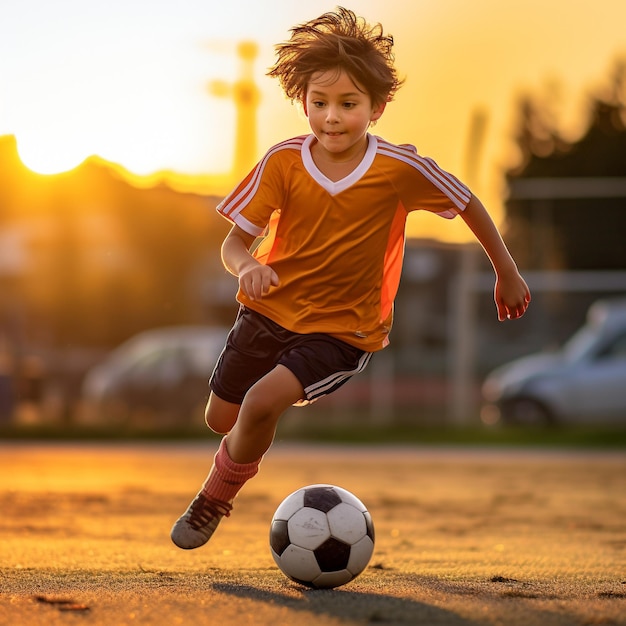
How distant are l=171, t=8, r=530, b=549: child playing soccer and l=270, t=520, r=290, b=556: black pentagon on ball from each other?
214 mm

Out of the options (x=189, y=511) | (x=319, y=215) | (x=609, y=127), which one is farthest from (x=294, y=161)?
(x=609, y=127)

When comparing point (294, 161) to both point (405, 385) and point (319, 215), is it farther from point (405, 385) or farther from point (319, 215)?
point (405, 385)

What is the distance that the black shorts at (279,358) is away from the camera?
448 centimetres

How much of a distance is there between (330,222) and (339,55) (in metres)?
0.55

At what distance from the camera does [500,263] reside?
4.77m

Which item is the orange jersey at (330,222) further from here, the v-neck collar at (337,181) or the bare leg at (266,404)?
the bare leg at (266,404)

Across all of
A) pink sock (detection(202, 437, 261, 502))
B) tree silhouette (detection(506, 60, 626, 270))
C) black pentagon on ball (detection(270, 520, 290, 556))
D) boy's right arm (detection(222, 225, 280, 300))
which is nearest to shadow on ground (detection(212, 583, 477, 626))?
black pentagon on ball (detection(270, 520, 290, 556))

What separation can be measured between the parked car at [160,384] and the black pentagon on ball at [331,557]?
14181 mm

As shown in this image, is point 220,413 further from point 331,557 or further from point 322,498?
point 331,557

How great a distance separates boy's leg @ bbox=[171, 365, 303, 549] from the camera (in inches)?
174

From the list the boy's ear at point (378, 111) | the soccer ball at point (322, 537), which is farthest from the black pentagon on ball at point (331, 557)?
the boy's ear at point (378, 111)

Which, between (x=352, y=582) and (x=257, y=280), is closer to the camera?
(x=257, y=280)

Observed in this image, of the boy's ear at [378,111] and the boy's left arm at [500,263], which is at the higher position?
the boy's ear at [378,111]

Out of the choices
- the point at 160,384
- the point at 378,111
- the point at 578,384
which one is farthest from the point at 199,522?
the point at 160,384
